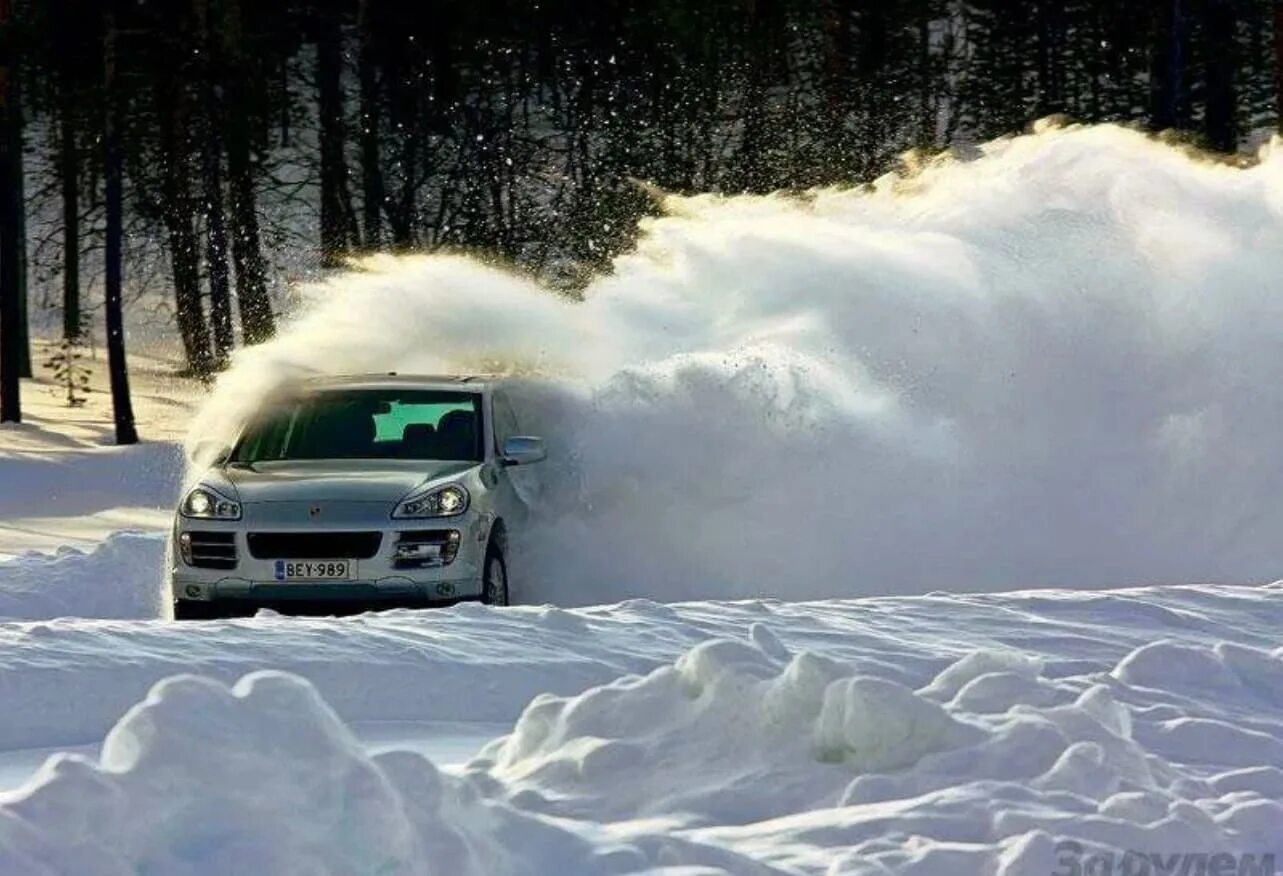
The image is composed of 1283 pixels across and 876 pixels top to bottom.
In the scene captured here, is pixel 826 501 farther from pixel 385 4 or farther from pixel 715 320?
pixel 385 4

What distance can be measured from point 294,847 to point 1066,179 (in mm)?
12181

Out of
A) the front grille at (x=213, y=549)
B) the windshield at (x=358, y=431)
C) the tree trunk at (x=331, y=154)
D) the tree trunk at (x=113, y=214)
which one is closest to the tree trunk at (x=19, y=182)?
the tree trunk at (x=113, y=214)

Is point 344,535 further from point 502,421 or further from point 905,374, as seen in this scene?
point 905,374

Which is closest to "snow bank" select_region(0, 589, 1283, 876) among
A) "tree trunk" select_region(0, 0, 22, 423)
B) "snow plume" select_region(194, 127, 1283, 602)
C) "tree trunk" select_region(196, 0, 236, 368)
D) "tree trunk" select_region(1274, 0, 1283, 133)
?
"snow plume" select_region(194, 127, 1283, 602)

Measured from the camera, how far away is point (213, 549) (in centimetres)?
1159

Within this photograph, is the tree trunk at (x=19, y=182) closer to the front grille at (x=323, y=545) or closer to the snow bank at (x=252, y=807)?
the front grille at (x=323, y=545)

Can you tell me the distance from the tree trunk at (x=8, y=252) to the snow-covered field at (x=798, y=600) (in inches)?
→ 451

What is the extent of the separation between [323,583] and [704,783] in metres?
5.59

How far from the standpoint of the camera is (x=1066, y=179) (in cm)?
1617

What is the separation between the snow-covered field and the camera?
5289 millimetres

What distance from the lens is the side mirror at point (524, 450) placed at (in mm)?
12148

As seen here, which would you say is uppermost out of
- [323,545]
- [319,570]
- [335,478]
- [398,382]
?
[398,382]

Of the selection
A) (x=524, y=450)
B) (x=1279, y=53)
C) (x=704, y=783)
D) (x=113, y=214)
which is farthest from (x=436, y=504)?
(x=1279, y=53)

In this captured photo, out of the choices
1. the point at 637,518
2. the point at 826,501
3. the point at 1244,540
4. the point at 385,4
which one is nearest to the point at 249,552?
the point at 637,518
